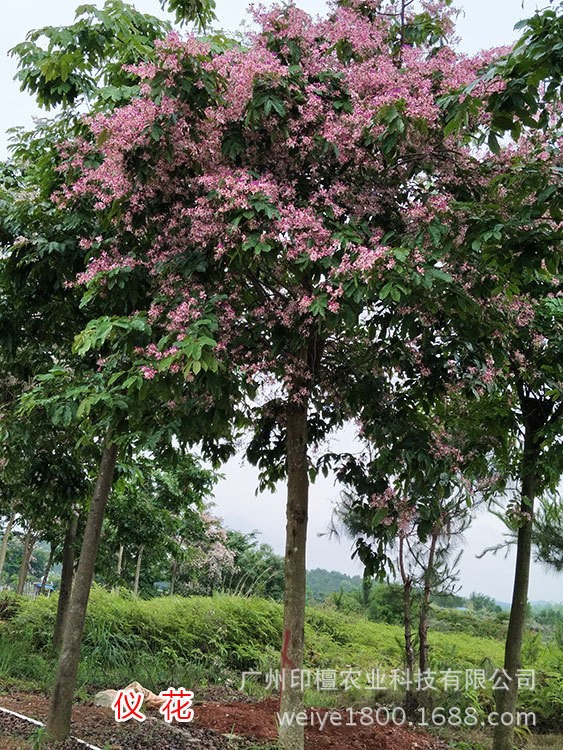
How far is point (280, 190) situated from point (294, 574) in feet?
7.88

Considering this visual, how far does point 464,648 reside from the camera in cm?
1035

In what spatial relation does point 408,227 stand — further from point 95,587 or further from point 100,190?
point 95,587

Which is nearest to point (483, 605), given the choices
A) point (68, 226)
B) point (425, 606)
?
point (425, 606)

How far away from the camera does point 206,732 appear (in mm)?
5062

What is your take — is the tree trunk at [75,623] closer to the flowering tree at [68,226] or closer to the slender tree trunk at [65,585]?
the flowering tree at [68,226]

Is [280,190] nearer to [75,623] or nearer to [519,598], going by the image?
[75,623]

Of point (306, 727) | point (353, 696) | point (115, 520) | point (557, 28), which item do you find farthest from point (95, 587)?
point (557, 28)

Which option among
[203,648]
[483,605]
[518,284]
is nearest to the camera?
[518,284]

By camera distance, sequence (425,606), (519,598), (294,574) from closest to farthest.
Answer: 1. (294,574)
2. (519,598)
3. (425,606)

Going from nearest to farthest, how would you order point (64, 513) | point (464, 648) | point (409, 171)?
point (409, 171) < point (64, 513) < point (464, 648)

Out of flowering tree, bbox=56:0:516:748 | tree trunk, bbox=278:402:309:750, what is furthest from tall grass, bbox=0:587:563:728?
flowering tree, bbox=56:0:516:748

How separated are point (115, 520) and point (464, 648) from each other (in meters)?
5.43

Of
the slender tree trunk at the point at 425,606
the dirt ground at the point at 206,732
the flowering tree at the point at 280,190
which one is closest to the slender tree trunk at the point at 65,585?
the dirt ground at the point at 206,732

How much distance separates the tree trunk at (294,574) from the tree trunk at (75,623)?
1.25 meters
